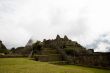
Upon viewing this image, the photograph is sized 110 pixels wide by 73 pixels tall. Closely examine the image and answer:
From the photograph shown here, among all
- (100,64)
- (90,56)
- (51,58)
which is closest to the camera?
(100,64)

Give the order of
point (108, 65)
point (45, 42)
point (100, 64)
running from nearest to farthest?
point (108, 65) < point (100, 64) < point (45, 42)

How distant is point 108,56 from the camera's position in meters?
26.0

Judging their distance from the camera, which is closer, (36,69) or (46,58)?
(36,69)

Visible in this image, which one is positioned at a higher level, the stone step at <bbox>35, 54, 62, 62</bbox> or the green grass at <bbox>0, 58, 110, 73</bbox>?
the stone step at <bbox>35, 54, 62, 62</bbox>

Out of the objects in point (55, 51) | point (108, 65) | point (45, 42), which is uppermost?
point (45, 42)

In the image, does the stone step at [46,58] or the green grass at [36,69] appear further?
the stone step at [46,58]

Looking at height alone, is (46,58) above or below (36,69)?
above

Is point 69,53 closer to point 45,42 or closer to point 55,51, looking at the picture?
point 55,51

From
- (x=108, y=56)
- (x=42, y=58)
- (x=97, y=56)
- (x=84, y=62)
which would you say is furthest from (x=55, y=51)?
(x=108, y=56)

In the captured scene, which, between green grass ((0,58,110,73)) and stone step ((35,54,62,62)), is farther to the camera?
stone step ((35,54,62,62))

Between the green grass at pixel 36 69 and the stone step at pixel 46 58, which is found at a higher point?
the stone step at pixel 46 58

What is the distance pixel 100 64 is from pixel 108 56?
2380 mm

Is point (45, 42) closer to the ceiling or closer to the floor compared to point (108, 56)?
closer to the ceiling

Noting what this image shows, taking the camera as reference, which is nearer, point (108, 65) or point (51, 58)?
point (108, 65)
